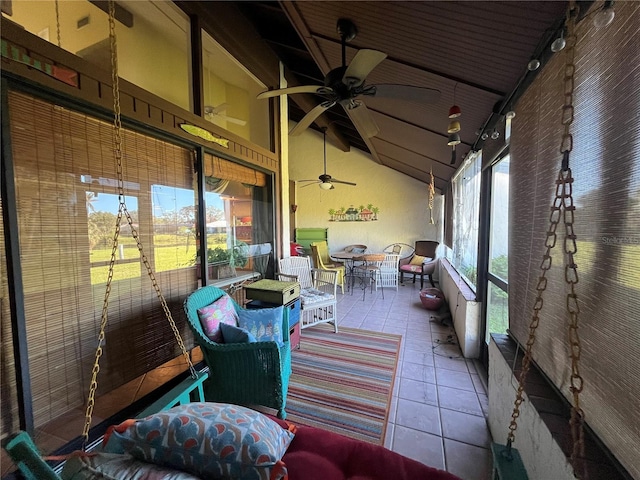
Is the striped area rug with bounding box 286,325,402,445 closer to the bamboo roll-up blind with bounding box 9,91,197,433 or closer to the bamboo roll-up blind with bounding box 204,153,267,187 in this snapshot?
the bamboo roll-up blind with bounding box 9,91,197,433

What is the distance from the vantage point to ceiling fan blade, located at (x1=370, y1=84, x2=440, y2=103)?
1824 millimetres

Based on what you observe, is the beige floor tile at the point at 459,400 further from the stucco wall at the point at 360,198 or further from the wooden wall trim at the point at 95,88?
the stucco wall at the point at 360,198

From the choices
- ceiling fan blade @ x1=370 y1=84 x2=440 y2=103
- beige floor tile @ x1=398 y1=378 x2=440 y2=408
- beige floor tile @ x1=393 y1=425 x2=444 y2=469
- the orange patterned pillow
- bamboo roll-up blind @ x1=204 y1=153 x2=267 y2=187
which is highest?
ceiling fan blade @ x1=370 y1=84 x2=440 y2=103

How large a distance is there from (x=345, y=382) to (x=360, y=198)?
5107 mm

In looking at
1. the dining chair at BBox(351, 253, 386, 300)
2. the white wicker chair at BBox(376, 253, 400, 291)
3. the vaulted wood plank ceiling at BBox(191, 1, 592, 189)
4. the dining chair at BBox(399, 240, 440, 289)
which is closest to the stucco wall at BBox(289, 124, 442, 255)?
the dining chair at BBox(399, 240, 440, 289)

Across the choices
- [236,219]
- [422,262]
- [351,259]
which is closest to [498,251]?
[236,219]

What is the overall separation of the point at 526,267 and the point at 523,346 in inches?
17.9

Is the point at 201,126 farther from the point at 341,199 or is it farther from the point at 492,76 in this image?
the point at 341,199

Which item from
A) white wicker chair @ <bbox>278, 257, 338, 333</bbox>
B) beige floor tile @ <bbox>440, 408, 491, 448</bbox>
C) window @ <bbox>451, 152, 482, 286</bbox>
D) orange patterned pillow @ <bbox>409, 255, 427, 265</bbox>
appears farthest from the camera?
orange patterned pillow @ <bbox>409, 255, 427, 265</bbox>

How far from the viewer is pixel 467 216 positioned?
334 centimetres

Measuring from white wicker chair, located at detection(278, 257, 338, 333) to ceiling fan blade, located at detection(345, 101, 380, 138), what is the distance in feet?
6.30

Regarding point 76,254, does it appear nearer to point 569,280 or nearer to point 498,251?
point 569,280

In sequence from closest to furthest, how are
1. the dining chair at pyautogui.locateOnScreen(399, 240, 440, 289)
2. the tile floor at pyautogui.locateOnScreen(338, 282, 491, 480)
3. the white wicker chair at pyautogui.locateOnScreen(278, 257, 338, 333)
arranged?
the tile floor at pyautogui.locateOnScreen(338, 282, 491, 480)
the white wicker chair at pyautogui.locateOnScreen(278, 257, 338, 333)
the dining chair at pyautogui.locateOnScreen(399, 240, 440, 289)

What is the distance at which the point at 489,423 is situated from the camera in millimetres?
1770
